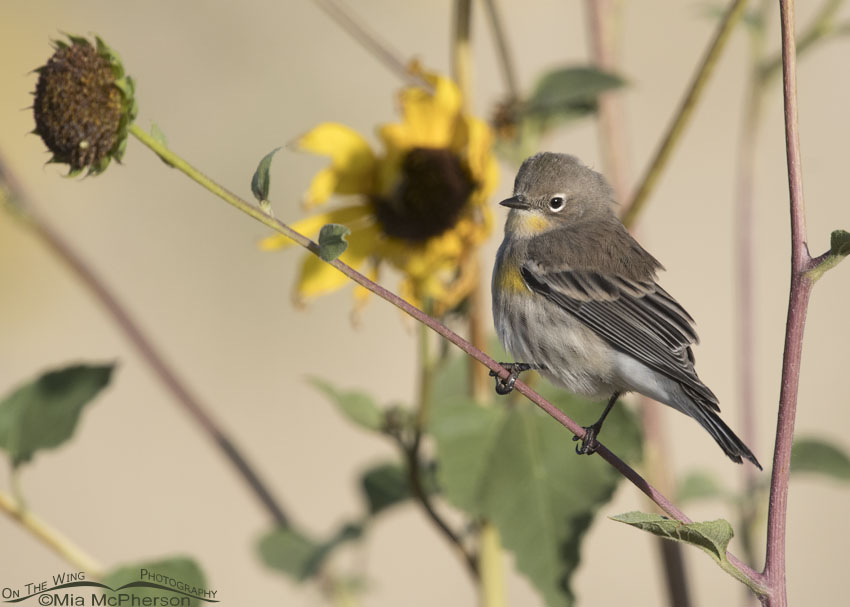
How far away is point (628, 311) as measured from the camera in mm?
2553

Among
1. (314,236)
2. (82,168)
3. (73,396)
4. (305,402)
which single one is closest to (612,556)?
(305,402)

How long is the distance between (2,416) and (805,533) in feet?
15.5

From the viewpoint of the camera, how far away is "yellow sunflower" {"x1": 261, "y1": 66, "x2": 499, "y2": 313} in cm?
236

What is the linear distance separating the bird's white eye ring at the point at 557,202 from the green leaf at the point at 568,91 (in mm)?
423

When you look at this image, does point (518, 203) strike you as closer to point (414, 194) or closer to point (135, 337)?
point (414, 194)

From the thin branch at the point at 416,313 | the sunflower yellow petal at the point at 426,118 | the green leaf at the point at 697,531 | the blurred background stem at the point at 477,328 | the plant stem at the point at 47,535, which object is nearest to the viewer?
the green leaf at the point at 697,531

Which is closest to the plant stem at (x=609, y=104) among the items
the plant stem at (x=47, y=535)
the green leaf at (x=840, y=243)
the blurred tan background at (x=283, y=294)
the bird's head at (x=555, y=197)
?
the bird's head at (x=555, y=197)

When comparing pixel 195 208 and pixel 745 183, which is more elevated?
pixel 195 208

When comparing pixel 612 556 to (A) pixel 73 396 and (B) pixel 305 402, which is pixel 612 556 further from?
(A) pixel 73 396

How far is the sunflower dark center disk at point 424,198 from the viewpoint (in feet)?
8.16

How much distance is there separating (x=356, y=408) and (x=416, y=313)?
866mm

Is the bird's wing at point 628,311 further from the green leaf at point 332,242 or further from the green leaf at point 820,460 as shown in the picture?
the green leaf at point 332,242

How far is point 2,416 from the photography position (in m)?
2.09

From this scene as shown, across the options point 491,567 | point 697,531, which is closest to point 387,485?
point 491,567
